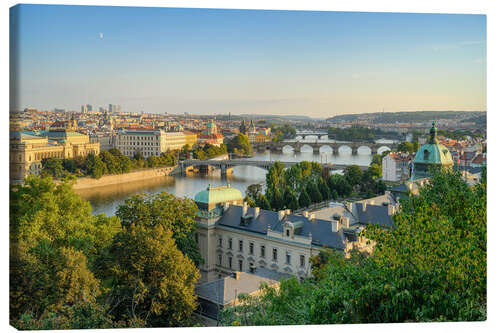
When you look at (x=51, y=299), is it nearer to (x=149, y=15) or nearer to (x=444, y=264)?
(x=149, y=15)

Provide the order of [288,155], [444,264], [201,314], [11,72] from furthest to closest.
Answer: [288,155], [201,314], [11,72], [444,264]

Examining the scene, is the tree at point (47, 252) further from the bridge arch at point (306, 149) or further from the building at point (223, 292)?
the bridge arch at point (306, 149)

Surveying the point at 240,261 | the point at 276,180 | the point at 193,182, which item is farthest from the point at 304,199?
the point at 240,261

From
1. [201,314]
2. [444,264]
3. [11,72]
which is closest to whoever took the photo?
[444,264]

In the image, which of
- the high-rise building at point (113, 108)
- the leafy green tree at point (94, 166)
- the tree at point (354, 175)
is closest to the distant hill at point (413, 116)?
the high-rise building at point (113, 108)

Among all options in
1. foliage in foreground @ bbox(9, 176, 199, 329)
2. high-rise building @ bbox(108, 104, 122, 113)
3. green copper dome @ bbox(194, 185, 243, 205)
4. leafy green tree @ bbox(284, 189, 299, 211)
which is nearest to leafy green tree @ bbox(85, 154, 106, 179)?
green copper dome @ bbox(194, 185, 243, 205)
